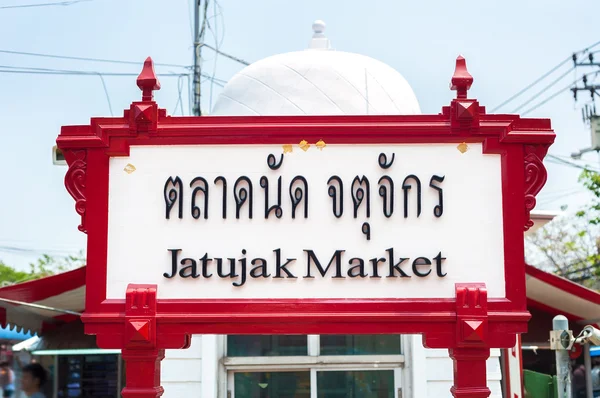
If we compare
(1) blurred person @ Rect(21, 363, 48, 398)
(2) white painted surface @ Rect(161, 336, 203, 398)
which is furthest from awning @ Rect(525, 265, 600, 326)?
(1) blurred person @ Rect(21, 363, 48, 398)

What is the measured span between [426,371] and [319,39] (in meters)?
3.13

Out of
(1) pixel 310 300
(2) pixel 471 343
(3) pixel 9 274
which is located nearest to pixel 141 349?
(1) pixel 310 300

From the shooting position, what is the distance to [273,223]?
442 centimetres

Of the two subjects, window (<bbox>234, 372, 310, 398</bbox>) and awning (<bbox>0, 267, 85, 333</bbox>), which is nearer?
awning (<bbox>0, 267, 85, 333</bbox>)

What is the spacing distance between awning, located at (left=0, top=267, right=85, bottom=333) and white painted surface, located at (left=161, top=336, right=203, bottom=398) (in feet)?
3.41

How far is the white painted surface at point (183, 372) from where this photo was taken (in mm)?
7363

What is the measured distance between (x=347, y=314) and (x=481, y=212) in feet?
2.98

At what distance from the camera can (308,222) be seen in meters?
4.42

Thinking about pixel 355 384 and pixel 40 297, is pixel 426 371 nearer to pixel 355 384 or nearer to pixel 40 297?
pixel 355 384

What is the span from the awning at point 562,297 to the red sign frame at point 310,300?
2.80m

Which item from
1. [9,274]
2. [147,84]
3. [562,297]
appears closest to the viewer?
[147,84]

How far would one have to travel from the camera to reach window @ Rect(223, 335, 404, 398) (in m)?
7.45

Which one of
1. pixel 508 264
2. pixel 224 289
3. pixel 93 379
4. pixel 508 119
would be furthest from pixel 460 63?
pixel 93 379

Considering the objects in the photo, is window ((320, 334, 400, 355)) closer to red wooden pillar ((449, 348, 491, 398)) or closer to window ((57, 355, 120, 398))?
red wooden pillar ((449, 348, 491, 398))
